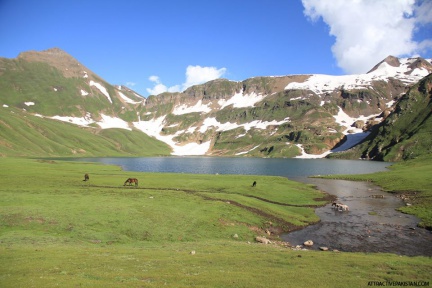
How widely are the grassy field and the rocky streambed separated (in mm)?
4385

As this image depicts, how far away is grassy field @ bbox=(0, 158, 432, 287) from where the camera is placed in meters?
19.4

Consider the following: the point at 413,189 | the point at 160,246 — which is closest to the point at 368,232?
the point at 160,246

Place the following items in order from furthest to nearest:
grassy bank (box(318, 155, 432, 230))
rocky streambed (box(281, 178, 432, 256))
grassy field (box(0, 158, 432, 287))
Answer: grassy bank (box(318, 155, 432, 230))
rocky streambed (box(281, 178, 432, 256))
grassy field (box(0, 158, 432, 287))

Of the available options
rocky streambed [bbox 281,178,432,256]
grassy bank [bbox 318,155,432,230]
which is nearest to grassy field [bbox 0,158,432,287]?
rocky streambed [bbox 281,178,432,256]

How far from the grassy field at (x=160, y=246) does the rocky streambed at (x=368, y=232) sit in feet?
14.4

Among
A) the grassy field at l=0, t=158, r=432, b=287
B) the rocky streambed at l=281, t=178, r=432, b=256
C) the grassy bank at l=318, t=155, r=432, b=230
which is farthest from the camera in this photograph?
the grassy bank at l=318, t=155, r=432, b=230

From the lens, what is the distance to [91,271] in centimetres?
2025

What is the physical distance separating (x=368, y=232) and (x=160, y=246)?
3264 centimetres

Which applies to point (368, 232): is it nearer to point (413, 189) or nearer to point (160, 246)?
point (160, 246)

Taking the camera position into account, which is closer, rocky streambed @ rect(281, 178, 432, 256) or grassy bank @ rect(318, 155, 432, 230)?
rocky streambed @ rect(281, 178, 432, 256)

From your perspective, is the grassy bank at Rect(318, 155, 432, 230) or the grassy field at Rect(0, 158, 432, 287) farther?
the grassy bank at Rect(318, 155, 432, 230)

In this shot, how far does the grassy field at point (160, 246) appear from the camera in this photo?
19406mm

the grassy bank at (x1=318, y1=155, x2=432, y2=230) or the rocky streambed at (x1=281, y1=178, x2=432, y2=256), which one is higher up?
the grassy bank at (x1=318, y1=155, x2=432, y2=230)

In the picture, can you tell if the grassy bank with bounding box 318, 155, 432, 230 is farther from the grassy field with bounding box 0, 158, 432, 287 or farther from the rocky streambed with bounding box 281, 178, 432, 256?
the grassy field with bounding box 0, 158, 432, 287
